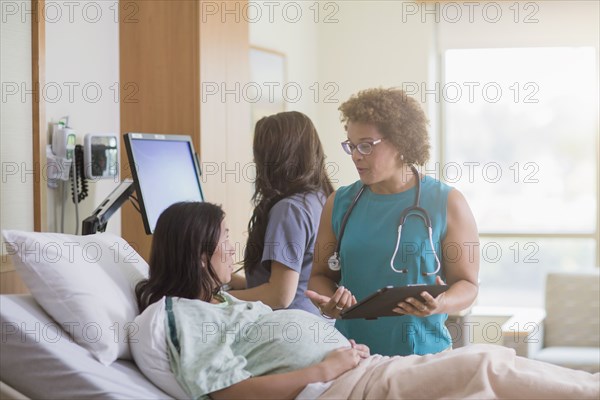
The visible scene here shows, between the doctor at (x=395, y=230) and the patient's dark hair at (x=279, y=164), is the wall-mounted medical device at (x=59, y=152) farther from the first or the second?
the doctor at (x=395, y=230)

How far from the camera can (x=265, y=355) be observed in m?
2.03

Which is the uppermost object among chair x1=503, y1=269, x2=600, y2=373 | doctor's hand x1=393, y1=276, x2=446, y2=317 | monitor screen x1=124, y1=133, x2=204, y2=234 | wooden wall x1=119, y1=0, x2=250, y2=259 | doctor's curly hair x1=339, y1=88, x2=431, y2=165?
wooden wall x1=119, y1=0, x2=250, y2=259

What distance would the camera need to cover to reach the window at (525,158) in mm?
6133

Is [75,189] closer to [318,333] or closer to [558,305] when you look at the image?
[318,333]

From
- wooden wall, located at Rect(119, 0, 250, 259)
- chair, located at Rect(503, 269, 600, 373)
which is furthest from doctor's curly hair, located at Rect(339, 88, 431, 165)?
chair, located at Rect(503, 269, 600, 373)

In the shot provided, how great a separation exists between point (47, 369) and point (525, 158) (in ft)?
16.2

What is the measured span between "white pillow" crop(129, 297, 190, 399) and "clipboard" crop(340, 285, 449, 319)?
47 cm

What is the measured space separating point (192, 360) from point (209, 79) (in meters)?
2.17

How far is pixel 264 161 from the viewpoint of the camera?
279 centimetres

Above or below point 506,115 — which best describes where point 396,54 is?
above

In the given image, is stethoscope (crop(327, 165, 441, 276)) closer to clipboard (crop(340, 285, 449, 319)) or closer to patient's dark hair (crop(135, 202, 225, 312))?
clipboard (crop(340, 285, 449, 319))

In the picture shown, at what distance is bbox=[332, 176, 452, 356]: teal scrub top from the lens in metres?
2.45

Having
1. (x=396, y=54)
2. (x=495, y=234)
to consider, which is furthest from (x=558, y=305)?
(x=396, y=54)

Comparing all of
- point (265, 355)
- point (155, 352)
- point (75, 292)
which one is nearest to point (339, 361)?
point (265, 355)
